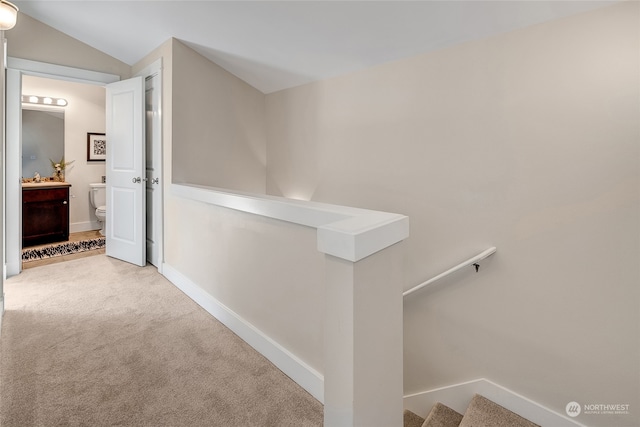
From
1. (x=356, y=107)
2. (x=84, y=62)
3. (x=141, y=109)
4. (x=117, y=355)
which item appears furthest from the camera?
(x=84, y=62)

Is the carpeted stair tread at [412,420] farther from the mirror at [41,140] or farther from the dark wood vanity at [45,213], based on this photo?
the mirror at [41,140]

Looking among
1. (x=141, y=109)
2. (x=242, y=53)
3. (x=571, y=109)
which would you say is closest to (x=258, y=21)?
(x=242, y=53)

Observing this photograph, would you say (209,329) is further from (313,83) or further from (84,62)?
(84,62)

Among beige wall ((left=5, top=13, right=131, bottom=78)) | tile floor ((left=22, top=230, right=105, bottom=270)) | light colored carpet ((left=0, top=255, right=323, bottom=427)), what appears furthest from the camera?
tile floor ((left=22, top=230, right=105, bottom=270))

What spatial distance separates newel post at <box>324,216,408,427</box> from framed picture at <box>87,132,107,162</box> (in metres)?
5.56

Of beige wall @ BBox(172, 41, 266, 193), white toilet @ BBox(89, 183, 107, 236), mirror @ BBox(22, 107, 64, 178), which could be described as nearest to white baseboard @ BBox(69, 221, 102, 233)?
white toilet @ BBox(89, 183, 107, 236)

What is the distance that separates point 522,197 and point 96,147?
232 inches

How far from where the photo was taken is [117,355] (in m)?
1.84

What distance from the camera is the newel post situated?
3.38 ft

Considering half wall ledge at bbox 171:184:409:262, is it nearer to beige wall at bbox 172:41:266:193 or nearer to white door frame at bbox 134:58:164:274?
beige wall at bbox 172:41:266:193

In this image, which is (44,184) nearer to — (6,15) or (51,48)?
(51,48)

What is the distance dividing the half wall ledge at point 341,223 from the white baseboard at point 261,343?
68 centimetres

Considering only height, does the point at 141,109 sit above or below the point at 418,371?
above

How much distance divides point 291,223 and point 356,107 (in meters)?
1.84
